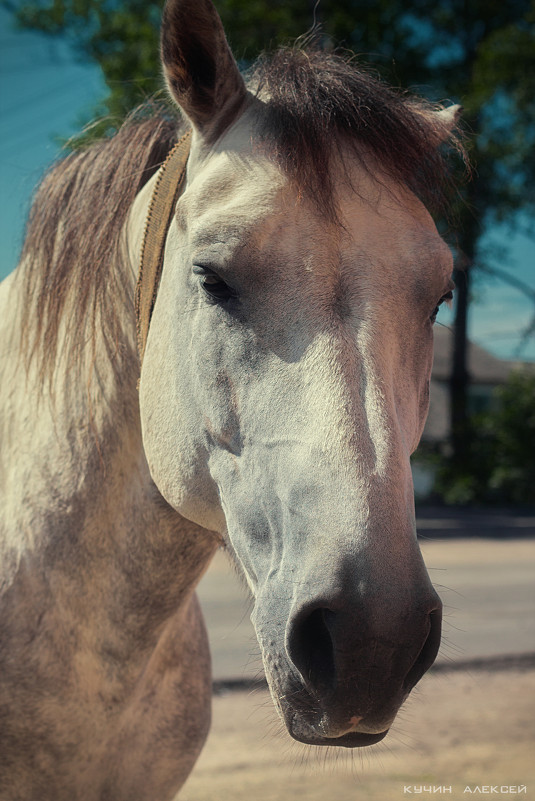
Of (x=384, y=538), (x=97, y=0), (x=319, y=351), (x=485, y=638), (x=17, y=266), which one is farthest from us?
(x=97, y=0)

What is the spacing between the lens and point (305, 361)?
4.35ft

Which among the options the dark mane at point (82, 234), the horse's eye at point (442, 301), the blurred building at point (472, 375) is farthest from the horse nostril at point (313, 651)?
the blurred building at point (472, 375)

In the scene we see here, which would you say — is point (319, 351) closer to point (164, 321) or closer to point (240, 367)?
point (240, 367)

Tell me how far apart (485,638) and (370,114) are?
6.12 m

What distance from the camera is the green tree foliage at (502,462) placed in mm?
16344

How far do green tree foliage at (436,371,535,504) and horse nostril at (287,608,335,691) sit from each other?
15526mm

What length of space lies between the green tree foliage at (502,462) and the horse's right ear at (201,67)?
1531 cm

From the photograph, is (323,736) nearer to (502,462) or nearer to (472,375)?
(502,462)

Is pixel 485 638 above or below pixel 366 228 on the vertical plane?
below

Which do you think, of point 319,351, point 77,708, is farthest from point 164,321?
point 77,708

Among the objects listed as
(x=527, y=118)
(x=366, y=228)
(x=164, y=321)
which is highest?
(x=527, y=118)

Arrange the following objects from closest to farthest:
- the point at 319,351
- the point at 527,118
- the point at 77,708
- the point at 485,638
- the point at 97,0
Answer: the point at 319,351, the point at 77,708, the point at 485,638, the point at 527,118, the point at 97,0

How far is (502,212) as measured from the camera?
1705 cm

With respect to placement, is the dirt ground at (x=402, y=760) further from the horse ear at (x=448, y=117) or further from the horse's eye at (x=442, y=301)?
the horse ear at (x=448, y=117)
